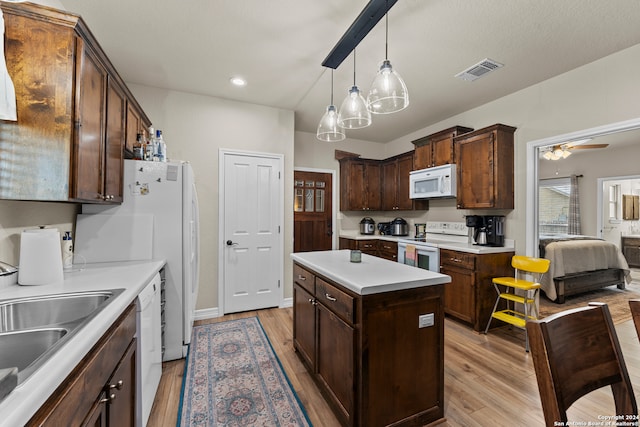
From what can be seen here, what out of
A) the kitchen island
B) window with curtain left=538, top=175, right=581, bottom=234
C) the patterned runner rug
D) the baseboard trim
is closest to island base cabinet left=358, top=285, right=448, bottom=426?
the kitchen island

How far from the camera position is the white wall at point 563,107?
239 centimetres

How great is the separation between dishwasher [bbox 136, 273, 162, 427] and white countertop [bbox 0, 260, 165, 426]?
11 centimetres

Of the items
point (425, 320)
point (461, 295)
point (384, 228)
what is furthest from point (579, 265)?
point (425, 320)

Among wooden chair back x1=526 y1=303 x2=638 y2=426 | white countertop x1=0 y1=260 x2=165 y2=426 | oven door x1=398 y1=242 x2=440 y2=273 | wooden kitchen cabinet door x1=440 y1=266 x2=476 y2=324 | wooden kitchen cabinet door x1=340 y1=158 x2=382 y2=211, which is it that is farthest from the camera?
wooden kitchen cabinet door x1=340 y1=158 x2=382 y2=211

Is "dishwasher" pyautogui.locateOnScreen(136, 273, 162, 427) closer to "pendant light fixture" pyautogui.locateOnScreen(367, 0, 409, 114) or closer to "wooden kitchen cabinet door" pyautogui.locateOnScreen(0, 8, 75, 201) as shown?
"wooden kitchen cabinet door" pyautogui.locateOnScreen(0, 8, 75, 201)

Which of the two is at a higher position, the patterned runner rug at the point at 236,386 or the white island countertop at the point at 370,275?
the white island countertop at the point at 370,275

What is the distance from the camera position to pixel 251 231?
364 centimetres

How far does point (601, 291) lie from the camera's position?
439 centimetres

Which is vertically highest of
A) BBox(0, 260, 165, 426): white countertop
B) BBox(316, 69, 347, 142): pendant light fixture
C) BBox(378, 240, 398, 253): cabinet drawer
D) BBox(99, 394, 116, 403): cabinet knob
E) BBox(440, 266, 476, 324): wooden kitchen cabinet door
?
BBox(316, 69, 347, 142): pendant light fixture

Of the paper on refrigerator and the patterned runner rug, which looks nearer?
the paper on refrigerator

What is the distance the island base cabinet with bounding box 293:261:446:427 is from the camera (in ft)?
4.93

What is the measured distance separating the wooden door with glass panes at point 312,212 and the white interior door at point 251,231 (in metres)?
0.95

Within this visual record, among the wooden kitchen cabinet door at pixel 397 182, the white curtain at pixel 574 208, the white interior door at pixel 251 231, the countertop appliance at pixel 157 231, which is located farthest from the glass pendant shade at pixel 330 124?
the white curtain at pixel 574 208

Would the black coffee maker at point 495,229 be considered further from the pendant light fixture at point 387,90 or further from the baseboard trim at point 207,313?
the baseboard trim at point 207,313
